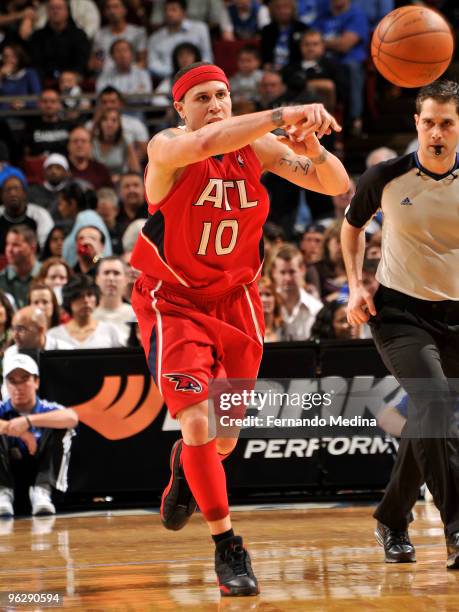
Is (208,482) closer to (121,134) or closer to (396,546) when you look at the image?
(396,546)

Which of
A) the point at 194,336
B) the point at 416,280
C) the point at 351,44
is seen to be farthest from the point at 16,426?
the point at 351,44

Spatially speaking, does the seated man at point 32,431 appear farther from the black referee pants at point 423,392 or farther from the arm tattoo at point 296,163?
the arm tattoo at point 296,163

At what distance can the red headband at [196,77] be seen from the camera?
16.7 feet

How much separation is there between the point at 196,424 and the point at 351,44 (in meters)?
10.5

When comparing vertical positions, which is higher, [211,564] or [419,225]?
[419,225]

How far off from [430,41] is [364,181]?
2.93 feet

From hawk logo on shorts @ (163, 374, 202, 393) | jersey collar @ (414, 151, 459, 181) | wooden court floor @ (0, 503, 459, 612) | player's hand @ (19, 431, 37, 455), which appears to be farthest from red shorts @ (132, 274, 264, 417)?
player's hand @ (19, 431, 37, 455)

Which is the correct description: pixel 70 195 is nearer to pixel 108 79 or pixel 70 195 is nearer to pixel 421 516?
pixel 108 79

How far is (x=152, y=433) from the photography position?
8.28 metres

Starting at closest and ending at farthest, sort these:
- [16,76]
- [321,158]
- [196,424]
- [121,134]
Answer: [196,424]
[321,158]
[121,134]
[16,76]

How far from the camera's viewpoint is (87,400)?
827 centimetres

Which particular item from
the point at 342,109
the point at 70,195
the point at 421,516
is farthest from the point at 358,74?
the point at 421,516

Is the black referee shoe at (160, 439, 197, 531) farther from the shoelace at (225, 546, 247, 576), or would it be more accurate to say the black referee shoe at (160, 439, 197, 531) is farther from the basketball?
the basketball

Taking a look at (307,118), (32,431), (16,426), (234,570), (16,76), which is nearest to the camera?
(307,118)
